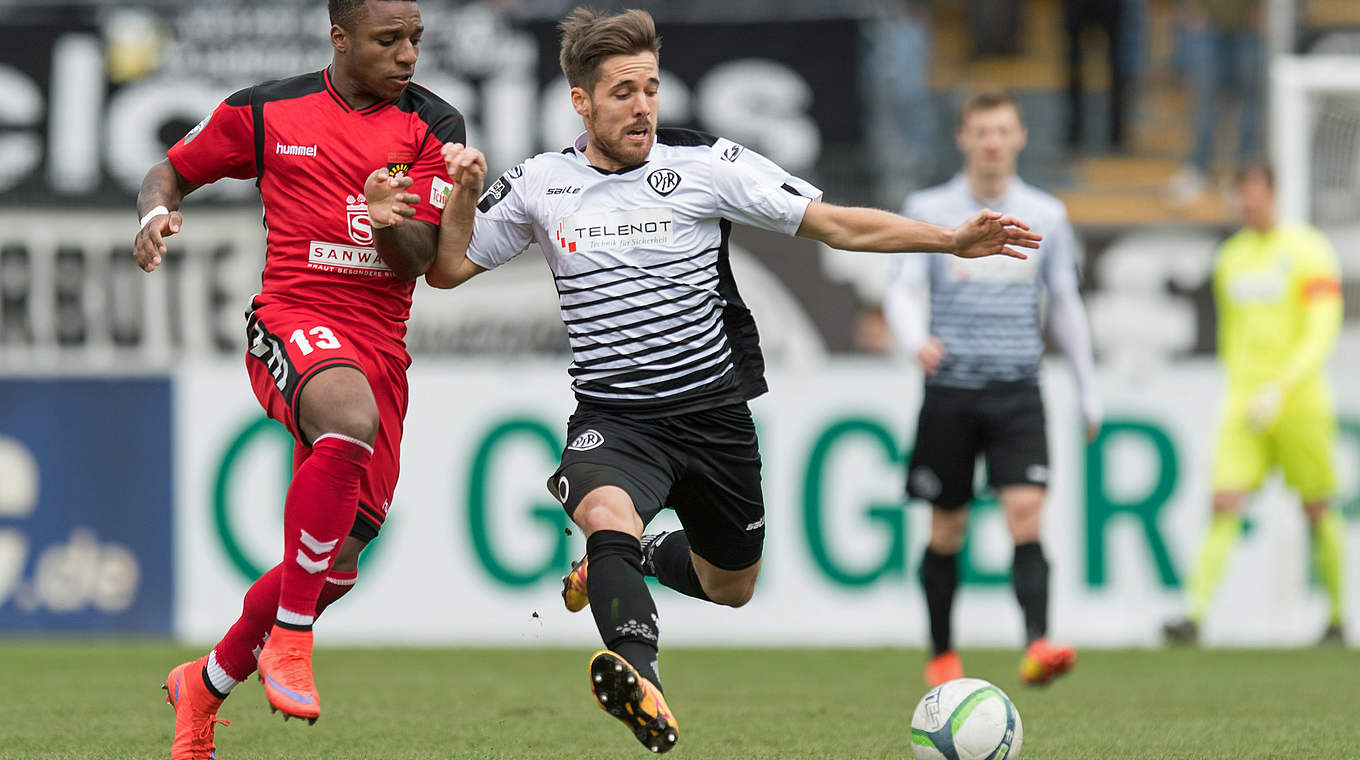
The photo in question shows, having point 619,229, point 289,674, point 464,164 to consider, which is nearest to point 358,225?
point 464,164

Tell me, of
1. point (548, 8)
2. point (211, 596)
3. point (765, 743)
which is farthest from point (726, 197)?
point (548, 8)

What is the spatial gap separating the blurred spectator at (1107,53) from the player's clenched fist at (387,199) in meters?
9.34

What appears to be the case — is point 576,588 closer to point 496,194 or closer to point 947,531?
point 496,194

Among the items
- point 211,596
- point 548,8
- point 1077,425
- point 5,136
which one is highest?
point 548,8

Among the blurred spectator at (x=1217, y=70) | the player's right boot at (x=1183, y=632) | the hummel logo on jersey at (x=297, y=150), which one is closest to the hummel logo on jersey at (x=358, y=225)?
the hummel logo on jersey at (x=297, y=150)

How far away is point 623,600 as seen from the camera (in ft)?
15.2

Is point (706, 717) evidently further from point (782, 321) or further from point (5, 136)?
point (5, 136)

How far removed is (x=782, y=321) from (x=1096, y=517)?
2.23 meters

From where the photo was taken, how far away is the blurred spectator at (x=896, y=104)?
12391 mm

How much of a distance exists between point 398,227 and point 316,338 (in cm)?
37

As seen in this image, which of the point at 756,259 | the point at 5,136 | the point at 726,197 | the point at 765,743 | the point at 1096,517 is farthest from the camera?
the point at 5,136

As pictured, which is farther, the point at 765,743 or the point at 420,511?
the point at 420,511

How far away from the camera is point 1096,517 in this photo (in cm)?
1073

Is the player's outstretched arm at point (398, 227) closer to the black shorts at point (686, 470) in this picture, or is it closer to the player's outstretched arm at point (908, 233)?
the black shorts at point (686, 470)
